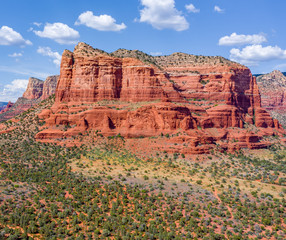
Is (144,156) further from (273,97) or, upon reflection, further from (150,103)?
(273,97)

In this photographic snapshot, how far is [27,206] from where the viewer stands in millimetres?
37031

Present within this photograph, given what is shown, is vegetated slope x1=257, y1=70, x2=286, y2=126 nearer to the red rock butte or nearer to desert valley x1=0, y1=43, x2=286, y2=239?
desert valley x1=0, y1=43, x2=286, y2=239

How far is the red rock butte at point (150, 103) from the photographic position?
218 ft

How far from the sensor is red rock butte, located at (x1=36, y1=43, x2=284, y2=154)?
66500mm

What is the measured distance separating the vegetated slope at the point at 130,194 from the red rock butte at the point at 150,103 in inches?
186

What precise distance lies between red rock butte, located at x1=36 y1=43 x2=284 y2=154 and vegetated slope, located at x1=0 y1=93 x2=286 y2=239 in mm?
4720

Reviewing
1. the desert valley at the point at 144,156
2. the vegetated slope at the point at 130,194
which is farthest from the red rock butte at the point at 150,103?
the vegetated slope at the point at 130,194

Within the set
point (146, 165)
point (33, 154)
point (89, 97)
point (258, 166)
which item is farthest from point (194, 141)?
point (33, 154)

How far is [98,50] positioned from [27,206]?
55.9m

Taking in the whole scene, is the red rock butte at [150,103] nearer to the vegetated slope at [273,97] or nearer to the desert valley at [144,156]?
the desert valley at [144,156]

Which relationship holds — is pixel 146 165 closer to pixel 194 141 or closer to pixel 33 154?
pixel 194 141

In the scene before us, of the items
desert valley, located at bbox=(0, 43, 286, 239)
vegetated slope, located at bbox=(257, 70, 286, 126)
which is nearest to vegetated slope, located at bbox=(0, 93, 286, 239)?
desert valley, located at bbox=(0, 43, 286, 239)

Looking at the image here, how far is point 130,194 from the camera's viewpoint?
42.5 metres

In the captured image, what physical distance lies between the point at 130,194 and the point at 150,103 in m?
33.6
